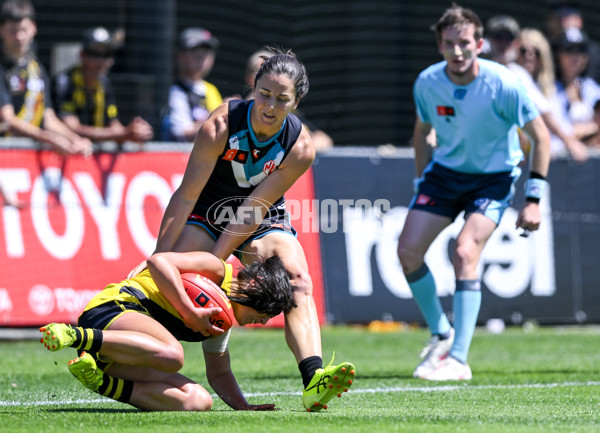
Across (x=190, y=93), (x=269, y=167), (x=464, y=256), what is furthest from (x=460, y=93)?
(x=190, y=93)

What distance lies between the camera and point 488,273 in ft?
36.8

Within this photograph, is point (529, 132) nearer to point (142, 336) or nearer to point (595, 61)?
point (142, 336)

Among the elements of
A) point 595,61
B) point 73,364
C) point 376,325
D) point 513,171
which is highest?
point 595,61


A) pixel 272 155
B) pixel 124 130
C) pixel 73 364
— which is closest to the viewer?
pixel 73 364

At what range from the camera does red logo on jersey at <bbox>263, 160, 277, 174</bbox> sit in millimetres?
5660

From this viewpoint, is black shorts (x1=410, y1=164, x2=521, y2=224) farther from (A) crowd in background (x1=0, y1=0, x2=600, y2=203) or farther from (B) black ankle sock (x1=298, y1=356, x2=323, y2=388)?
(B) black ankle sock (x1=298, y1=356, x2=323, y2=388)

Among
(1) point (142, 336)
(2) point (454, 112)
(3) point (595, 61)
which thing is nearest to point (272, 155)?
(1) point (142, 336)

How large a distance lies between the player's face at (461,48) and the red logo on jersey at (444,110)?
0.24 metres

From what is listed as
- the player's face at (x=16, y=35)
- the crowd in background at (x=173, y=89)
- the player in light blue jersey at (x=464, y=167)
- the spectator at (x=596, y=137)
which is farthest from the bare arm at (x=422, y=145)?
the spectator at (x=596, y=137)

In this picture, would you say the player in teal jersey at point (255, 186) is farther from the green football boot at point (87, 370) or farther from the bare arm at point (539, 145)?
the bare arm at point (539, 145)

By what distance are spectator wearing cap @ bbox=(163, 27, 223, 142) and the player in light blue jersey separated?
389 centimetres

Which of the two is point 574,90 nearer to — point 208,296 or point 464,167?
point 464,167

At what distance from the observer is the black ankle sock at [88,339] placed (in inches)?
189

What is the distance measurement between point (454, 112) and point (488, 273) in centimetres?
410
